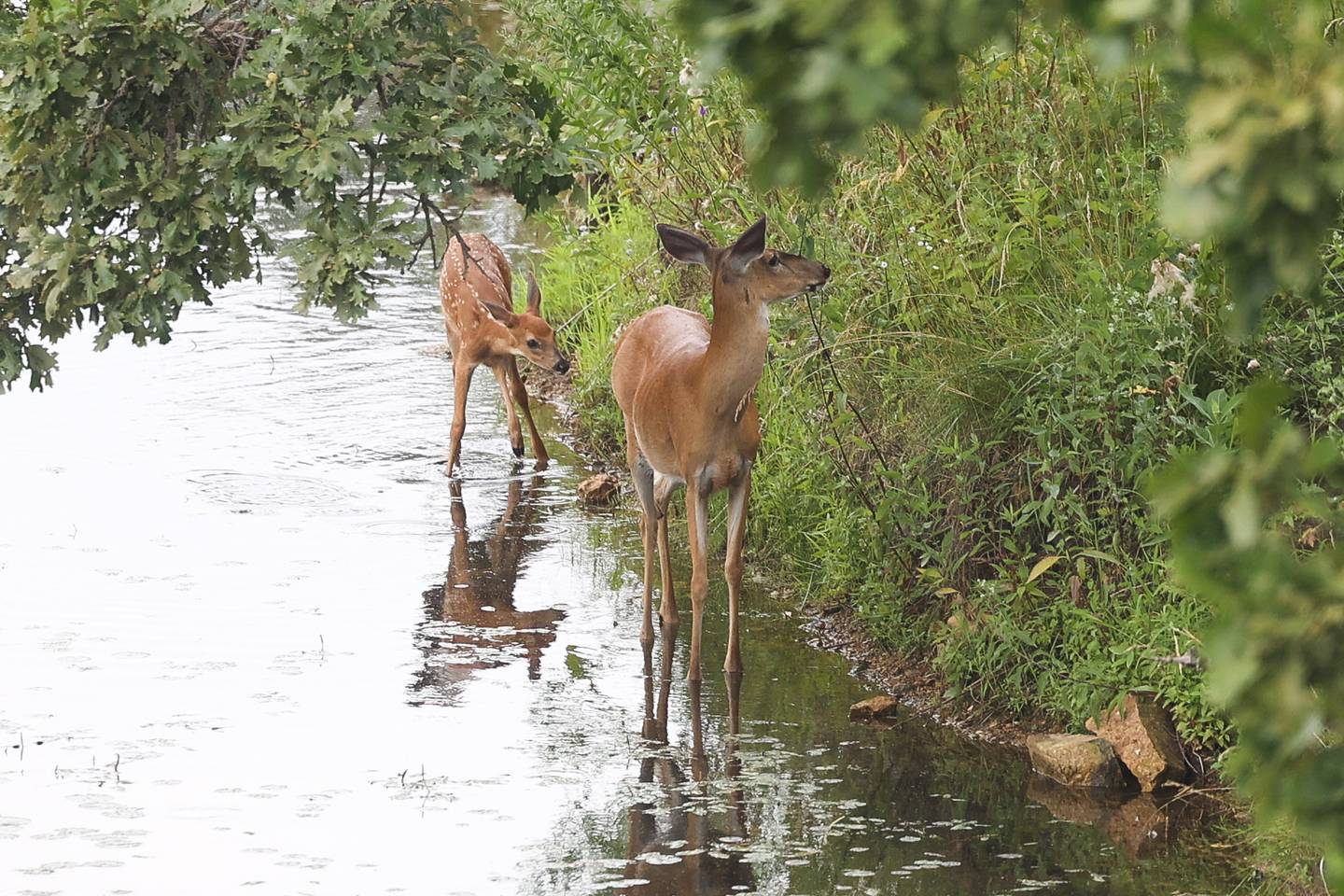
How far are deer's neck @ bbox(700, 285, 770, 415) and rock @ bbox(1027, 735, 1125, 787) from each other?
Result: 76.0 inches

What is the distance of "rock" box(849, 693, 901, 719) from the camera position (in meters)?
7.32

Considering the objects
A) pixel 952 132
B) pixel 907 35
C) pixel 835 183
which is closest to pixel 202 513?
pixel 835 183

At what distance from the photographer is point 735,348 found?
24.8 feet

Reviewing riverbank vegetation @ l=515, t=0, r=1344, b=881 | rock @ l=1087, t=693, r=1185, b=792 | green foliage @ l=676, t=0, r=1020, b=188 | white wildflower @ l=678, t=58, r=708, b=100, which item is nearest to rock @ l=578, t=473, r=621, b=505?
riverbank vegetation @ l=515, t=0, r=1344, b=881

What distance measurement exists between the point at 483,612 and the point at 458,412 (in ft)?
8.50

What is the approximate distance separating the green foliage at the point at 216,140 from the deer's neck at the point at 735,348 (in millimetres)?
2200

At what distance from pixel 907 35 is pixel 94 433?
1136 cm

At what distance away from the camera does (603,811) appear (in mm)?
6445

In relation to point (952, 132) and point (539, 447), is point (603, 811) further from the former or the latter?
point (539, 447)

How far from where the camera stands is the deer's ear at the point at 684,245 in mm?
7523

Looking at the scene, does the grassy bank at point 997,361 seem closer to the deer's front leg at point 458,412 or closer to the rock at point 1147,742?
the rock at point 1147,742

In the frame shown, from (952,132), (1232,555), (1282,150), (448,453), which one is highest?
(952,132)

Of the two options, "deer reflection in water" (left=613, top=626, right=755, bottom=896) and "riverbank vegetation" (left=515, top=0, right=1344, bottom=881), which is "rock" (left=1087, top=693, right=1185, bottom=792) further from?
"deer reflection in water" (left=613, top=626, right=755, bottom=896)

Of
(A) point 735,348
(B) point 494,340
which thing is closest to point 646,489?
(A) point 735,348
